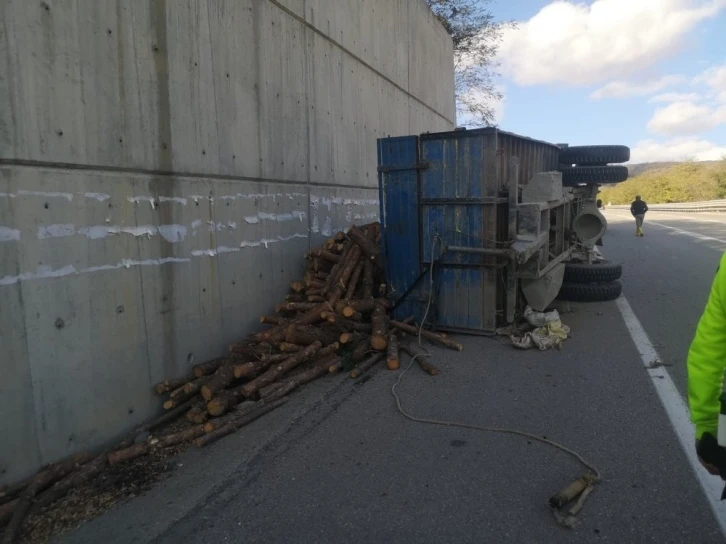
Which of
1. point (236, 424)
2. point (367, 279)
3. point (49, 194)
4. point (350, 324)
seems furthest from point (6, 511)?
point (367, 279)

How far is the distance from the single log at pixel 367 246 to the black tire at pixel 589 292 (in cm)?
352

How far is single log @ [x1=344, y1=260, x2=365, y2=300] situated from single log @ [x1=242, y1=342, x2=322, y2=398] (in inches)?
52.1

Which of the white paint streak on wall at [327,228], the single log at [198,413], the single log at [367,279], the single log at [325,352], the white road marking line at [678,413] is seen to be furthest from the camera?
the white paint streak on wall at [327,228]

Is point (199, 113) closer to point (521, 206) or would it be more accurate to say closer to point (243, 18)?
point (243, 18)

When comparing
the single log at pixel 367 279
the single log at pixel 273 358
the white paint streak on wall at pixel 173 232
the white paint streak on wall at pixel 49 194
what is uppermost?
the white paint streak on wall at pixel 49 194

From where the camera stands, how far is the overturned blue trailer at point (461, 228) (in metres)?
6.53

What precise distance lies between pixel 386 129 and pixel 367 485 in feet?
29.7

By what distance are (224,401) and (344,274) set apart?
108 inches

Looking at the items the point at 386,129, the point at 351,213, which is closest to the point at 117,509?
the point at 351,213

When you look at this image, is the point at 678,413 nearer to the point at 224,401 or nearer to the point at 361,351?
the point at 361,351

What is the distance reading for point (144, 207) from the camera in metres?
4.39

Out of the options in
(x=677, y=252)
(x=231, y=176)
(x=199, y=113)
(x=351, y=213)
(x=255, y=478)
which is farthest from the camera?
(x=677, y=252)

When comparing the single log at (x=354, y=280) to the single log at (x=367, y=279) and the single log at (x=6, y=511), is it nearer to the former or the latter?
the single log at (x=367, y=279)

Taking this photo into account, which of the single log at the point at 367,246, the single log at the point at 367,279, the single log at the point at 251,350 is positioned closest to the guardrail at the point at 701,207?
the single log at the point at 367,246
